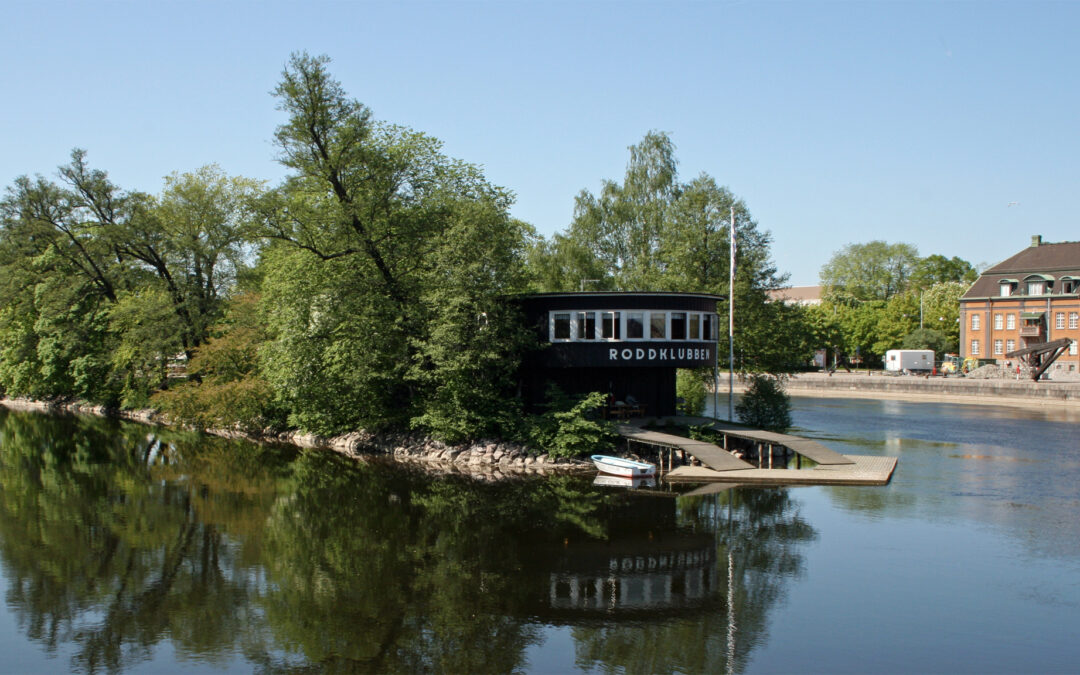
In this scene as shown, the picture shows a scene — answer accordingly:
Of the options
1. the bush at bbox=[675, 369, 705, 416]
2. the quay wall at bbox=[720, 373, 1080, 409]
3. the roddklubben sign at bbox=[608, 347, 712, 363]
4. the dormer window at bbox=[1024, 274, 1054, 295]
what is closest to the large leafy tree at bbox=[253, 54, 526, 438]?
the roddklubben sign at bbox=[608, 347, 712, 363]

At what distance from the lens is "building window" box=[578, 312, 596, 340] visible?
34.3 meters

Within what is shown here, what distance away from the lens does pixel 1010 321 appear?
84.6 meters

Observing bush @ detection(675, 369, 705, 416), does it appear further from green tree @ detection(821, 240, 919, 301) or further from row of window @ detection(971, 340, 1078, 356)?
green tree @ detection(821, 240, 919, 301)

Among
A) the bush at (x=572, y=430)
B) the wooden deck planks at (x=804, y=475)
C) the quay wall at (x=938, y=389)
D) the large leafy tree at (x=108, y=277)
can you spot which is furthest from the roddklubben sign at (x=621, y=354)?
the quay wall at (x=938, y=389)

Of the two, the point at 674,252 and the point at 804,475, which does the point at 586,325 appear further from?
the point at 674,252

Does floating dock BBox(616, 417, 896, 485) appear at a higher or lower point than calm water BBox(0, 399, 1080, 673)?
higher

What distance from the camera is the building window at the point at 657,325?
34250 millimetres

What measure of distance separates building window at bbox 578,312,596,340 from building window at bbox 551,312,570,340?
1.70ft

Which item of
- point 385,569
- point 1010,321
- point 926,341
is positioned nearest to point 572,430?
point 385,569

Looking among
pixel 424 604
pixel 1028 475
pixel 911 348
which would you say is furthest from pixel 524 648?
pixel 911 348

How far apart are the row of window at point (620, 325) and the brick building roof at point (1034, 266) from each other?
64.2 m

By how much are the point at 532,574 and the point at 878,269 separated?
113995mm

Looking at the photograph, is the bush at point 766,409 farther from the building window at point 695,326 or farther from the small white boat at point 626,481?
the small white boat at point 626,481

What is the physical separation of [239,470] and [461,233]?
1288 cm
